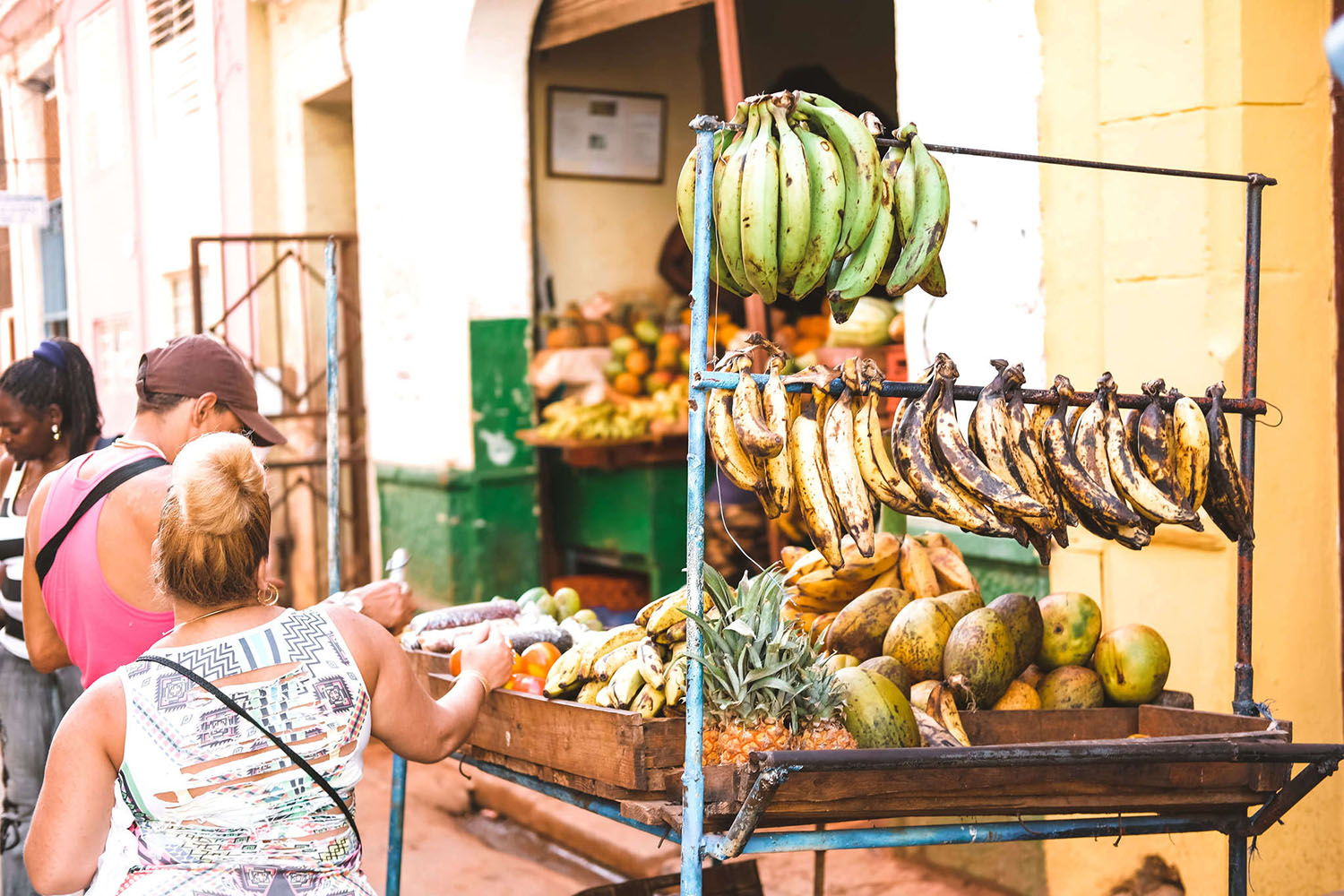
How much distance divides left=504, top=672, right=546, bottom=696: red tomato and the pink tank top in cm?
75

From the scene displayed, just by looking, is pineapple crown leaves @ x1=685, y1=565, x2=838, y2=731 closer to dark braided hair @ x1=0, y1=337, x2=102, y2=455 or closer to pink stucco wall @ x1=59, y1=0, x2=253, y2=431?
dark braided hair @ x1=0, y1=337, x2=102, y2=455

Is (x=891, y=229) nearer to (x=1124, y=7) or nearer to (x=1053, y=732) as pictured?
(x=1053, y=732)

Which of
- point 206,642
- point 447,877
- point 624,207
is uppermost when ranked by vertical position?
point 624,207

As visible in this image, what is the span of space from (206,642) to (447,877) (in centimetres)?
329

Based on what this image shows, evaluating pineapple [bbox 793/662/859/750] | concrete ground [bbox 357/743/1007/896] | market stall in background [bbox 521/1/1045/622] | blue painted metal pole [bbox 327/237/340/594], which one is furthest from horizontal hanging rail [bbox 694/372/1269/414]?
market stall in background [bbox 521/1/1045/622]

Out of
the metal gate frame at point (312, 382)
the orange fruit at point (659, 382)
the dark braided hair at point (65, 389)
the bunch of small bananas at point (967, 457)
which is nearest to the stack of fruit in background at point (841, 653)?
the bunch of small bananas at point (967, 457)

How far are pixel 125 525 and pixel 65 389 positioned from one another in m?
1.24

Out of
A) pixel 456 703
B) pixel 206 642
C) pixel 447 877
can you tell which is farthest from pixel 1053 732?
pixel 447 877

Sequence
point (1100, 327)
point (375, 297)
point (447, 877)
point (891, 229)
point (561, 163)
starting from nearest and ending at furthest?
1. point (891, 229)
2. point (1100, 327)
3. point (447, 877)
4. point (561, 163)
5. point (375, 297)

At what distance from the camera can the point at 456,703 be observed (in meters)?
2.40

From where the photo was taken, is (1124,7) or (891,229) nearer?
(891,229)

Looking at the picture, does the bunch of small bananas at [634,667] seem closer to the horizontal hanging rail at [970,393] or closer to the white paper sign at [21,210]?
the horizontal hanging rail at [970,393]

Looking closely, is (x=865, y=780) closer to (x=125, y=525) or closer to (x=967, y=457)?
(x=967, y=457)

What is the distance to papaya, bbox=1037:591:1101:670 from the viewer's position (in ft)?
9.98
